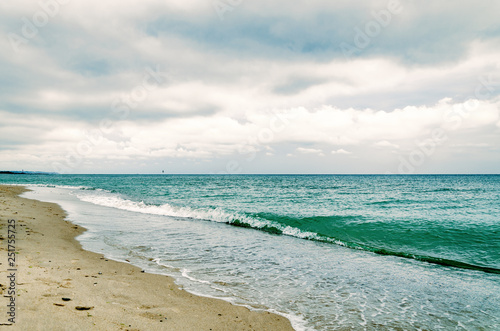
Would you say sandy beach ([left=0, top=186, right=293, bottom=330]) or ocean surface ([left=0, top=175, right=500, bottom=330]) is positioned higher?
sandy beach ([left=0, top=186, right=293, bottom=330])

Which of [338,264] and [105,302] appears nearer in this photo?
[105,302]

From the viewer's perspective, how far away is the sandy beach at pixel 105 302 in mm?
4895

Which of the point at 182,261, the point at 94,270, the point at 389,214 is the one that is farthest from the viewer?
the point at 389,214

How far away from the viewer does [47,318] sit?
4.75 m

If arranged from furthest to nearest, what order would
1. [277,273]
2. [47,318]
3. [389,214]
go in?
[389,214] → [277,273] → [47,318]

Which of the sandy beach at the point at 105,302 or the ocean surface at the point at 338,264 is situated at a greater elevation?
the sandy beach at the point at 105,302

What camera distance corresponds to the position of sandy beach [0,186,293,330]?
489 centimetres

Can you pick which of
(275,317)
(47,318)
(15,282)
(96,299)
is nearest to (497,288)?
(275,317)

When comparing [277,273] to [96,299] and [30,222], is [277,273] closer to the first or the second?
[96,299]

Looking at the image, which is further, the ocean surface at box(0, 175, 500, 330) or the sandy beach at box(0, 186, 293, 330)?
the ocean surface at box(0, 175, 500, 330)

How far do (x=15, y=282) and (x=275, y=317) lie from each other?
572 cm

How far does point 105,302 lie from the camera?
5883 millimetres

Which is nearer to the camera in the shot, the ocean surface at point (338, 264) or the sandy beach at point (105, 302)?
the sandy beach at point (105, 302)

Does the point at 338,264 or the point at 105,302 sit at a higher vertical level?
the point at 105,302
